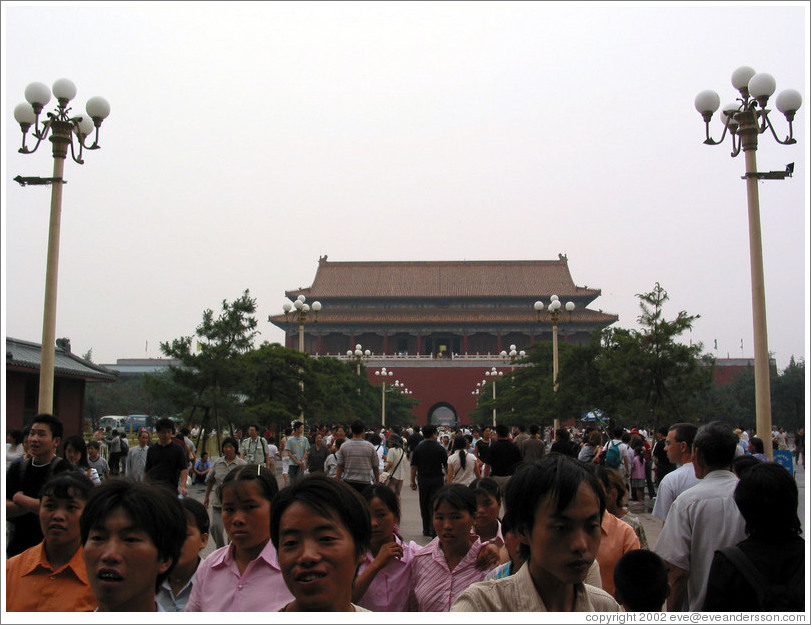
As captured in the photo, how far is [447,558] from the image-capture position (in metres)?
3.27

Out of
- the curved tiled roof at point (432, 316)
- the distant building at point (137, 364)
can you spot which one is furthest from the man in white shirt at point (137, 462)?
the distant building at point (137, 364)

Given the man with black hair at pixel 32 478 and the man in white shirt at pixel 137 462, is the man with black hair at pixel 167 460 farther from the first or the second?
the man with black hair at pixel 32 478

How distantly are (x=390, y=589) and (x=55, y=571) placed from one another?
118 cm

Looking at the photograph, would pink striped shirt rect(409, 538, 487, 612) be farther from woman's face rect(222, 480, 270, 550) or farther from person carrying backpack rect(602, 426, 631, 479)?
person carrying backpack rect(602, 426, 631, 479)

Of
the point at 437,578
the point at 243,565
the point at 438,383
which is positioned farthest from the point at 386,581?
the point at 438,383

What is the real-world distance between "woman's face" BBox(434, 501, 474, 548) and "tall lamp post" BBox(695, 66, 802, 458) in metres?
5.03

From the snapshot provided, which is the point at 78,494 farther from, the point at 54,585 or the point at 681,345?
the point at 681,345

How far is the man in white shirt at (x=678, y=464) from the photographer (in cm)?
416

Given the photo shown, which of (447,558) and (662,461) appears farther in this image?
(662,461)

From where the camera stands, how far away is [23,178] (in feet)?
25.3

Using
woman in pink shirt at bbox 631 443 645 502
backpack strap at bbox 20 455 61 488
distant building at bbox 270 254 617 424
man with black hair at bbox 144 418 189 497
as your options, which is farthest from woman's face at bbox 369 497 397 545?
distant building at bbox 270 254 617 424

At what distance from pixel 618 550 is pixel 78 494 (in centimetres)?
203

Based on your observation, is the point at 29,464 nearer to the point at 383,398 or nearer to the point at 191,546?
the point at 191,546

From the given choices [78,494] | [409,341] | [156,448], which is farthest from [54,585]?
[409,341]
